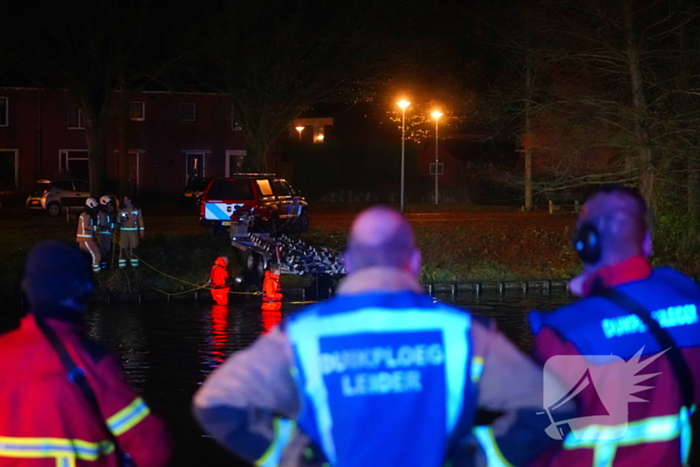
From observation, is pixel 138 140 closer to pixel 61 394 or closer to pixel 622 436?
pixel 61 394

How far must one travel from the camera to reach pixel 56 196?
40156 mm

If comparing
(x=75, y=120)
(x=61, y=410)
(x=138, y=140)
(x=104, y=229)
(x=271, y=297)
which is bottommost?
(x=271, y=297)

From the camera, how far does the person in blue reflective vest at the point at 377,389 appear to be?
9.14 feet

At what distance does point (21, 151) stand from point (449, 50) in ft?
79.0

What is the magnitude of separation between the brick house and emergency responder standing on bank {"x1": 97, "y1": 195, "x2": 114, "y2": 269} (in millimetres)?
28654

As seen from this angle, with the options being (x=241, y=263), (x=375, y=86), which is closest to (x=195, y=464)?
(x=241, y=263)

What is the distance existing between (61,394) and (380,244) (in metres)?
1.15

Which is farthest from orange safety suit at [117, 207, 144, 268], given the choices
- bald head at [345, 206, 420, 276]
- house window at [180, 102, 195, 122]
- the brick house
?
house window at [180, 102, 195, 122]

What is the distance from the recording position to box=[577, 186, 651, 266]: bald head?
343 centimetres

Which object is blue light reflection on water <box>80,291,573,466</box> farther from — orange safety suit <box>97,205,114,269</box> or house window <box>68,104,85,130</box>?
house window <box>68,104,85,130</box>

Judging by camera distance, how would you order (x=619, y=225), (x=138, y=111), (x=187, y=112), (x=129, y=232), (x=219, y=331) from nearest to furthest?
(x=619, y=225) → (x=219, y=331) → (x=129, y=232) → (x=138, y=111) → (x=187, y=112)

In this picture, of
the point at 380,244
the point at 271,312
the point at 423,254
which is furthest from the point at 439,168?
the point at 380,244

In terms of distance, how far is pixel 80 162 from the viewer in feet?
165

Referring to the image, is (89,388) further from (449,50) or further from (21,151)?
(21,151)
